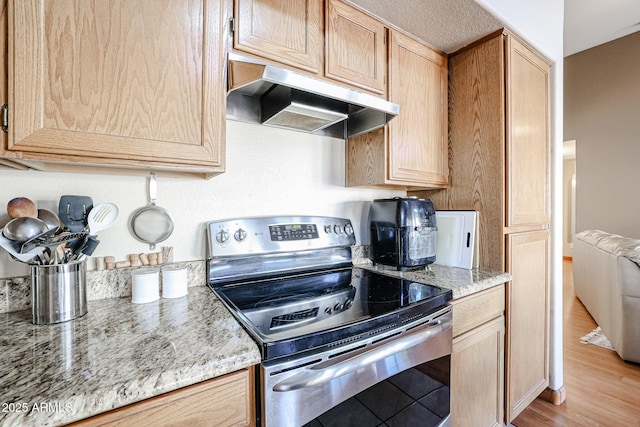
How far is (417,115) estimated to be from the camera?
1.52 metres

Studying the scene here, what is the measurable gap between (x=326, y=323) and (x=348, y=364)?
0.12 metres

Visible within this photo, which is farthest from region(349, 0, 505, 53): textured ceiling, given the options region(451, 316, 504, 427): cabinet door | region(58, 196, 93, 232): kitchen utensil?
region(451, 316, 504, 427): cabinet door

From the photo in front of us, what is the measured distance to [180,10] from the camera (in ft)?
2.82

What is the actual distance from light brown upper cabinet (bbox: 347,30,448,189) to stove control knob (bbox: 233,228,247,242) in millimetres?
678

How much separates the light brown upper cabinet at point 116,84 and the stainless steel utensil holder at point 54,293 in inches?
11.9

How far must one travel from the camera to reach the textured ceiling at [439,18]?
125 centimetres

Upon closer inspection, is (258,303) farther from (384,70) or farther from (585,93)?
(585,93)

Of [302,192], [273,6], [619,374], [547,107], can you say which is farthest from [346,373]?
[619,374]

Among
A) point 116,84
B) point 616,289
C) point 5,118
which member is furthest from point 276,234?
point 616,289

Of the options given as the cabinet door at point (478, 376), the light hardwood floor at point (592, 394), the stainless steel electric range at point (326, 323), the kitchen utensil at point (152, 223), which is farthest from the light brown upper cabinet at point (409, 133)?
the light hardwood floor at point (592, 394)

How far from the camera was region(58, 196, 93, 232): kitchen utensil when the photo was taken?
95cm

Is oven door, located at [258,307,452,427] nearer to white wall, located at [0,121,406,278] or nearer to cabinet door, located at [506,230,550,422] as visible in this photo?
cabinet door, located at [506,230,550,422]

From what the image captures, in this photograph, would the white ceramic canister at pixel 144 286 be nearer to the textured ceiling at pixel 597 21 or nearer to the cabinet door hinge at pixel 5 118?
the cabinet door hinge at pixel 5 118

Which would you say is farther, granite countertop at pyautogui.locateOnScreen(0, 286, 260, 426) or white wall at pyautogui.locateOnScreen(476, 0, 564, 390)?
white wall at pyautogui.locateOnScreen(476, 0, 564, 390)
